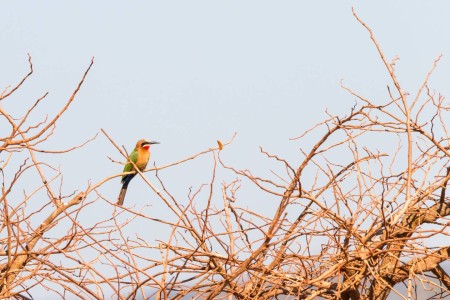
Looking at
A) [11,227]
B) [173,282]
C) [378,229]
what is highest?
[11,227]

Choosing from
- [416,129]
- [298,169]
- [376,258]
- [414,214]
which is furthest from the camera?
[414,214]

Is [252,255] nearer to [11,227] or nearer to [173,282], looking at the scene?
[173,282]

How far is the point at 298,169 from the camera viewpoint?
133 inches

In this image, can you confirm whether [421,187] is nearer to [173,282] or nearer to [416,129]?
[416,129]

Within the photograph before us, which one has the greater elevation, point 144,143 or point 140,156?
point 144,143

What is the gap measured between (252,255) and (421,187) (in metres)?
1.53

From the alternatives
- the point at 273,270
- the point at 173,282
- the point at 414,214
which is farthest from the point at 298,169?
the point at 414,214

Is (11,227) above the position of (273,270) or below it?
above

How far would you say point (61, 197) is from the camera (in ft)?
12.3

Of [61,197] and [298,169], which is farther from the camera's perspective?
[61,197]

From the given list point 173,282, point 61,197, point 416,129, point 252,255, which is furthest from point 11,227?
point 416,129

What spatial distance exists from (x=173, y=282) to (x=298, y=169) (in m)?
0.91

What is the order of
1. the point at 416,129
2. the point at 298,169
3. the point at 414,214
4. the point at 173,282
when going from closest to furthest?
1. the point at 173,282
2. the point at 298,169
3. the point at 416,129
4. the point at 414,214

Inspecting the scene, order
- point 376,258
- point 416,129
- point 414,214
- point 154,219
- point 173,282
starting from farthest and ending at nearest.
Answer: point 414,214 → point 416,129 → point 376,258 → point 154,219 → point 173,282
